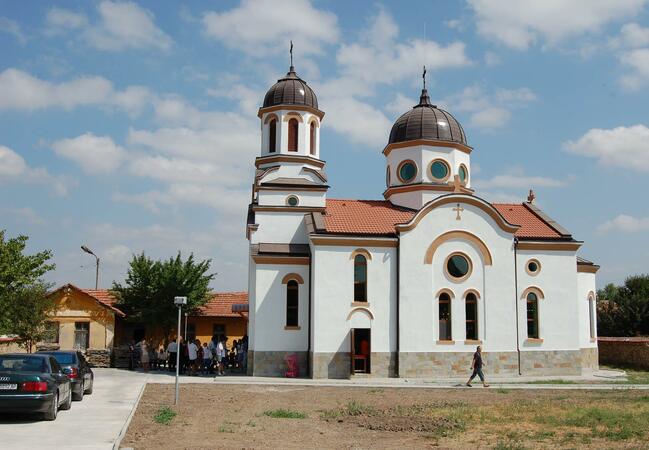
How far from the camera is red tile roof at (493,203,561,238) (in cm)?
2914

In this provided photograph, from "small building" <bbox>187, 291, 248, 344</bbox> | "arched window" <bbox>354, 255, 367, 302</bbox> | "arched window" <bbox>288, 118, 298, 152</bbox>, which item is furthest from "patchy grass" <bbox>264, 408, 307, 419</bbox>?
"small building" <bbox>187, 291, 248, 344</bbox>

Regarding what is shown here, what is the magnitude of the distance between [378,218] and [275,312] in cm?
575

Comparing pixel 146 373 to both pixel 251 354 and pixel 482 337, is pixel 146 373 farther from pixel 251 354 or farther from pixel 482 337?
pixel 482 337

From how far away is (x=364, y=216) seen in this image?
28.9m

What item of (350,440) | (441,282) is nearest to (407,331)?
(441,282)

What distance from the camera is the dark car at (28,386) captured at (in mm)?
12930

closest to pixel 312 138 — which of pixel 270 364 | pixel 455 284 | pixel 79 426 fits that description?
pixel 455 284

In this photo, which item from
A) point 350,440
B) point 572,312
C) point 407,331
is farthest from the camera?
point 572,312

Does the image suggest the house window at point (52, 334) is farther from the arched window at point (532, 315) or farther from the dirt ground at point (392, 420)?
the arched window at point (532, 315)

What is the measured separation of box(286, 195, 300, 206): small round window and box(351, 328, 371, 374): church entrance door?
6.00 meters

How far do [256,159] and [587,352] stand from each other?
16610 mm

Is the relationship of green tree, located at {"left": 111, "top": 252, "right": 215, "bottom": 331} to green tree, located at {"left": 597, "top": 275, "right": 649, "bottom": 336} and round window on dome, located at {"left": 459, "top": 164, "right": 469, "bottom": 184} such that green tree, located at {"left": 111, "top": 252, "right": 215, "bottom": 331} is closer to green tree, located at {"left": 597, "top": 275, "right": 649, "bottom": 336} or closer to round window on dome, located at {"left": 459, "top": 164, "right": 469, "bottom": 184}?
round window on dome, located at {"left": 459, "top": 164, "right": 469, "bottom": 184}

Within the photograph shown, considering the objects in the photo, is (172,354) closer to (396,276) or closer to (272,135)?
(396,276)

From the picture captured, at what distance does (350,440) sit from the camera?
1254cm
